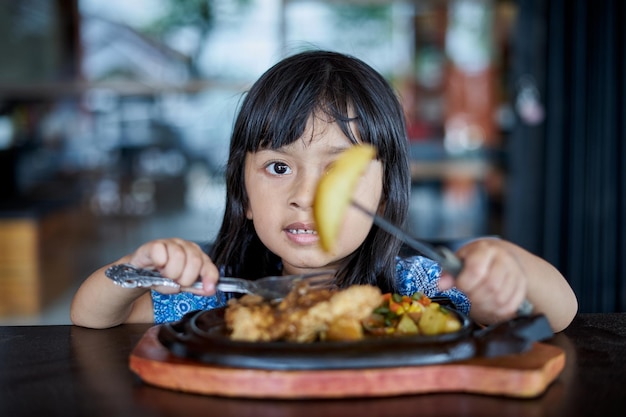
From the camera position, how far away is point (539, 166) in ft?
12.9

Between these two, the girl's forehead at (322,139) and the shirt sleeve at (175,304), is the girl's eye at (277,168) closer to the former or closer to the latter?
the girl's forehead at (322,139)

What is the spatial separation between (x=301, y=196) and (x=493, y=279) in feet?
1.35

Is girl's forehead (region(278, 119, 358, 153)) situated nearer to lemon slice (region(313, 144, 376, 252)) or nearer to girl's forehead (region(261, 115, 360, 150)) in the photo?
girl's forehead (region(261, 115, 360, 150))

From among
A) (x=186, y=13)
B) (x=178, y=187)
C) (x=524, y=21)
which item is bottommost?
(x=178, y=187)

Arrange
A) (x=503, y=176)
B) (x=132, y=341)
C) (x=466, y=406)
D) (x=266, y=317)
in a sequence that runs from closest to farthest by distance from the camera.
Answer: (x=466, y=406)
(x=266, y=317)
(x=132, y=341)
(x=503, y=176)

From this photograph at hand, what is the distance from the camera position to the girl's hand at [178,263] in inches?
40.0

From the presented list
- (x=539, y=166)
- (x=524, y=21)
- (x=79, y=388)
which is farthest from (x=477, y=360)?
(x=524, y=21)

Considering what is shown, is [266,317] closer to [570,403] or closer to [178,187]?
[570,403]

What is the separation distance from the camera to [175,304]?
144cm

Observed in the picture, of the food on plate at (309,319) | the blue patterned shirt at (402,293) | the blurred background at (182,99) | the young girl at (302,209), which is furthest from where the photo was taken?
the blurred background at (182,99)

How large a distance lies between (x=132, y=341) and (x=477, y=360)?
0.50 metres

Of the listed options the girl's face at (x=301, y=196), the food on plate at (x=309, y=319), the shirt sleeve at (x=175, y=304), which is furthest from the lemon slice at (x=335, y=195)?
the shirt sleeve at (x=175, y=304)

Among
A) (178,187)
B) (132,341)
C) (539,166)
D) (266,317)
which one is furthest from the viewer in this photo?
(178,187)

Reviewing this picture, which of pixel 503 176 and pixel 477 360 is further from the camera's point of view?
pixel 503 176
